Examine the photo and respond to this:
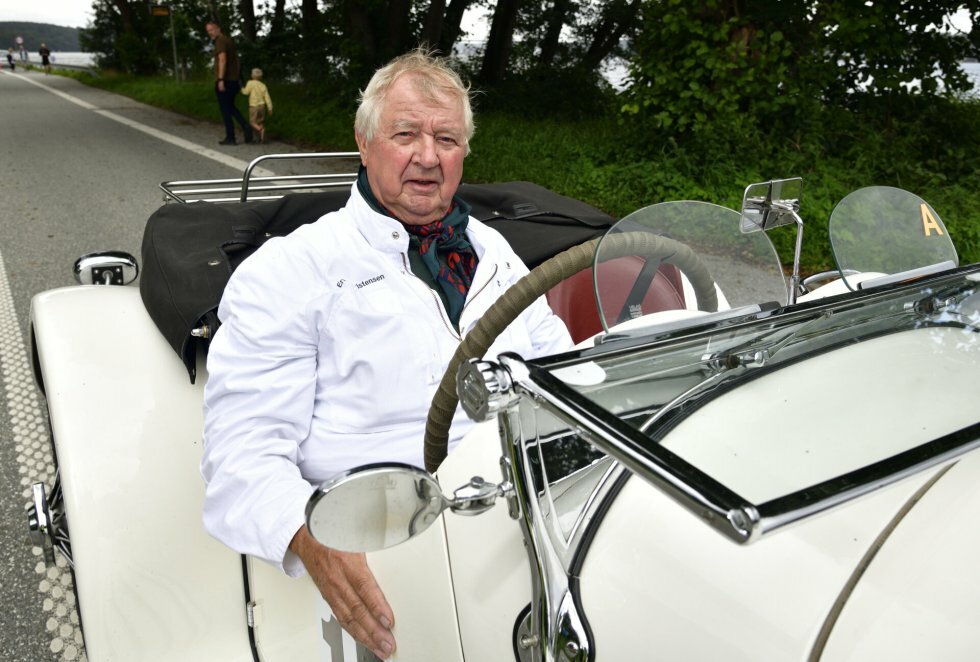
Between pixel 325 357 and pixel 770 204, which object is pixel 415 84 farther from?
pixel 770 204

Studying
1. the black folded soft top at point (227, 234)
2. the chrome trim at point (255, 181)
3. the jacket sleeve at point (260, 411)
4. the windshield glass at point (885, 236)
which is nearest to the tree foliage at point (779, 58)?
the black folded soft top at point (227, 234)

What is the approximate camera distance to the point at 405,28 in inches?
517

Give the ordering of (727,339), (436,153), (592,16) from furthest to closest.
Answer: (592,16) < (436,153) < (727,339)

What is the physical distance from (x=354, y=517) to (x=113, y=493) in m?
1.07

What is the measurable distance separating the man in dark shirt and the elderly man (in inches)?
405

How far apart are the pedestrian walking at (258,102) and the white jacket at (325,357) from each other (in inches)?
419

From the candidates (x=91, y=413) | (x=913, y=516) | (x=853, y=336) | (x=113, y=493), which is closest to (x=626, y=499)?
(x=913, y=516)

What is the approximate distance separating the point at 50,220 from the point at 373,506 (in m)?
6.86

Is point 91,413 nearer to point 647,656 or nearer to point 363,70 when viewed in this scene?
point 647,656

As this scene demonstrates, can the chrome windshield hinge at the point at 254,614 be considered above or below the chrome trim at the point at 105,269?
below

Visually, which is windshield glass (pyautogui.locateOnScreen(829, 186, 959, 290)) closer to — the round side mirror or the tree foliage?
the round side mirror

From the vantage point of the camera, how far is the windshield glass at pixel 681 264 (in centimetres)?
135

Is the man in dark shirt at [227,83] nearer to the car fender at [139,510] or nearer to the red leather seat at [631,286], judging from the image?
the car fender at [139,510]

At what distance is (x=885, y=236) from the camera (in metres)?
1.76
